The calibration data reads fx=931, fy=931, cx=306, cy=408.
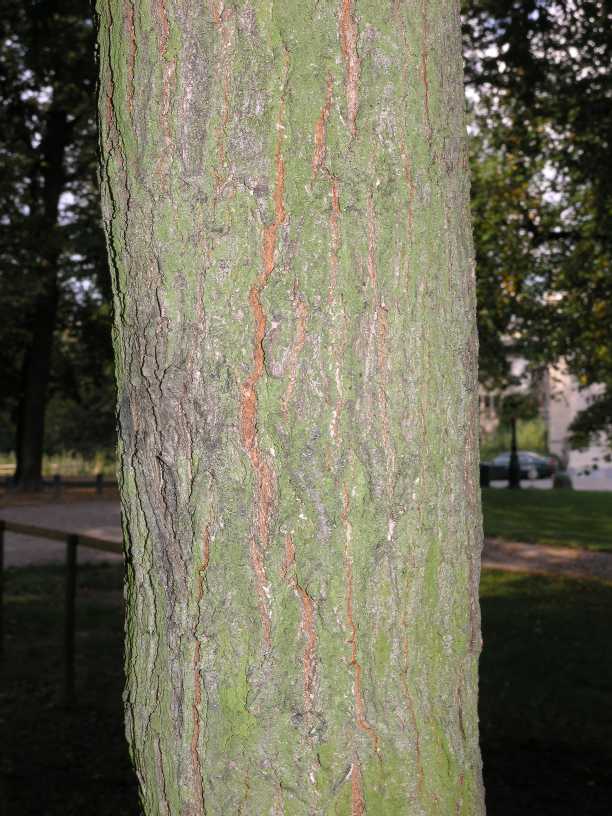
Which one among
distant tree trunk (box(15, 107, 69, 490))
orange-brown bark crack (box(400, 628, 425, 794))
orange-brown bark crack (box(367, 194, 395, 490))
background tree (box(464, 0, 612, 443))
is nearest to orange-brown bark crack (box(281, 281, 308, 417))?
orange-brown bark crack (box(367, 194, 395, 490))

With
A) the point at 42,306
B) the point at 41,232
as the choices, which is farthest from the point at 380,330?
the point at 42,306

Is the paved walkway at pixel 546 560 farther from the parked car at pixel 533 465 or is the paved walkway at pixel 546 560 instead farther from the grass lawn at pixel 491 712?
the parked car at pixel 533 465

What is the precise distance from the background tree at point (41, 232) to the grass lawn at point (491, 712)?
13.0m

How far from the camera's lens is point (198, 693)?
150 centimetres

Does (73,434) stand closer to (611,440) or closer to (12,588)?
(611,440)

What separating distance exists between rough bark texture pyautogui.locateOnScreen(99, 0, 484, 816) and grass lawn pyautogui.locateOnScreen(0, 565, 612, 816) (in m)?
3.09

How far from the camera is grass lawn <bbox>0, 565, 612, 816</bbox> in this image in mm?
4422

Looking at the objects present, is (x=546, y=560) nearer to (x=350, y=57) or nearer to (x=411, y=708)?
(x=411, y=708)

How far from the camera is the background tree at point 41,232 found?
21000 millimetres

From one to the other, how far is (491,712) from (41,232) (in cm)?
1925

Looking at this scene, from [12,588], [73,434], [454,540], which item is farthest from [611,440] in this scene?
[73,434]

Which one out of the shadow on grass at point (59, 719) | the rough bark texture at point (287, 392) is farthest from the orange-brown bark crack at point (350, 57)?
the shadow on grass at point (59, 719)

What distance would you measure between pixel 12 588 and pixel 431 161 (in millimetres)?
9570

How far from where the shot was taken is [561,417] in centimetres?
5781
